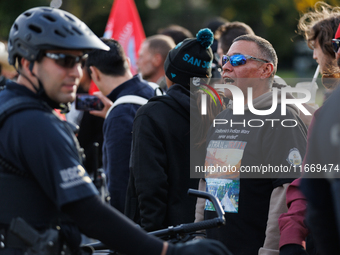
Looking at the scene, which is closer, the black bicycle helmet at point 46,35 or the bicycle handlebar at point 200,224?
the black bicycle helmet at point 46,35

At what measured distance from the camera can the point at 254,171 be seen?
3059 mm

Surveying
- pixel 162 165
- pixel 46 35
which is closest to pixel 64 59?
pixel 46 35

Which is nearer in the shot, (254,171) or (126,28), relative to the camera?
(254,171)

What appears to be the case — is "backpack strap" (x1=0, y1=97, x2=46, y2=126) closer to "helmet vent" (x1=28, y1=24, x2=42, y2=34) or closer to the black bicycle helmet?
the black bicycle helmet

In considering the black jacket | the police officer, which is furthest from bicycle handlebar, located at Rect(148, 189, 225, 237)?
the black jacket

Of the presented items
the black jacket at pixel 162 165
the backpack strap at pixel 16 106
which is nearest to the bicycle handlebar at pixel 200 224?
the black jacket at pixel 162 165

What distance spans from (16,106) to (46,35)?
0.36 m

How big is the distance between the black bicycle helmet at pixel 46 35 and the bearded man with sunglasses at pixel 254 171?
130 cm

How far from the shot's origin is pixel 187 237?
2.78 metres

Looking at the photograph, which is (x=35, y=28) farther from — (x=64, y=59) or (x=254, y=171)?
(x=254, y=171)

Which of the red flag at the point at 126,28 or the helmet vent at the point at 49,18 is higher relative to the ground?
the red flag at the point at 126,28

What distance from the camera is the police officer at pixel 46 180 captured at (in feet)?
6.49

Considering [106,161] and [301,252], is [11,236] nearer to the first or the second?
[301,252]

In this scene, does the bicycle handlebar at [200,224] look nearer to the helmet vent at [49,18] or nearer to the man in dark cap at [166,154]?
the man in dark cap at [166,154]
